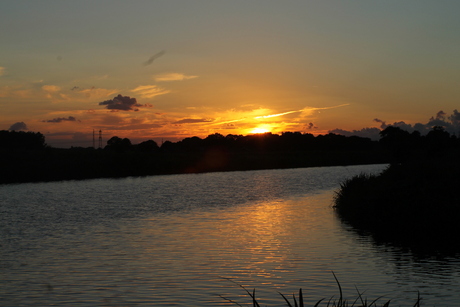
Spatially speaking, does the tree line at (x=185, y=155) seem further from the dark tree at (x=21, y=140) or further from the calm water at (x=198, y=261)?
the calm water at (x=198, y=261)

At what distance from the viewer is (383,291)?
1352 centimetres

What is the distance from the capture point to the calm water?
530 inches

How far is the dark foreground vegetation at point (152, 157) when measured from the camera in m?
73.6

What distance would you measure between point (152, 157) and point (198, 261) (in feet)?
262

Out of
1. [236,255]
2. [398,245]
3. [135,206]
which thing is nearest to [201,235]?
[236,255]

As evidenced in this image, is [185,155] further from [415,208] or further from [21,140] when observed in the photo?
[415,208]

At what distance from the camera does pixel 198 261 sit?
701 inches

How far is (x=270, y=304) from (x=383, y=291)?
3301mm

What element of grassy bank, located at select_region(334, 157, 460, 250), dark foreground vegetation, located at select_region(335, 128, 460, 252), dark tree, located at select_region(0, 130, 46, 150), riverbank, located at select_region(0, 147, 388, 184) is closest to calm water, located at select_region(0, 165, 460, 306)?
dark foreground vegetation, located at select_region(335, 128, 460, 252)

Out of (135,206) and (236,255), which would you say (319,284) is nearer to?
(236,255)

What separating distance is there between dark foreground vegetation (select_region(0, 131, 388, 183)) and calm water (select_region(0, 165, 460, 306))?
41626 millimetres

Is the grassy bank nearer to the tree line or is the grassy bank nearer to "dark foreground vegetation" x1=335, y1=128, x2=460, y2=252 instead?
"dark foreground vegetation" x1=335, y1=128, x2=460, y2=252

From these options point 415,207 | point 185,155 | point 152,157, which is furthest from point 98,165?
point 415,207

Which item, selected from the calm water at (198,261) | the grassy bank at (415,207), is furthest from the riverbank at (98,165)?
the grassy bank at (415,207)
